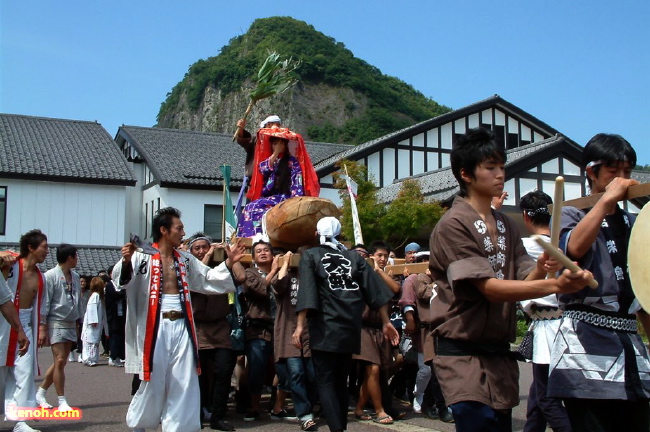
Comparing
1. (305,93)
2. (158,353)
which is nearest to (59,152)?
(158,353)

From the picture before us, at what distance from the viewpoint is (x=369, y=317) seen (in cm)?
798

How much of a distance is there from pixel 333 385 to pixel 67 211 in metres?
22.4

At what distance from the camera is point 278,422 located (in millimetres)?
7844

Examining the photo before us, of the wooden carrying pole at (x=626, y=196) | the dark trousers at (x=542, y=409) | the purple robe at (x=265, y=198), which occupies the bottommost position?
the dark trousers at (x=542, y=409)

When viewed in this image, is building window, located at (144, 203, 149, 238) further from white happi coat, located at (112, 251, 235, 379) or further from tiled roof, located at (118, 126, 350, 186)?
white happi coat, located at (112, 251, 235, 379)

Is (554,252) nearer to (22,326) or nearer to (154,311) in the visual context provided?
(154,311)

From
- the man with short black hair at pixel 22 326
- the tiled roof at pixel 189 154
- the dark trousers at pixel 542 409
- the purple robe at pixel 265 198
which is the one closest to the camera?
the dark trousers at pixel 542 409

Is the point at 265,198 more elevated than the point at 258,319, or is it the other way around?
the point at 265,198

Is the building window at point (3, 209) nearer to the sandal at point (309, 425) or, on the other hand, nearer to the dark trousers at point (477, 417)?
the sandal at point (309, 425)

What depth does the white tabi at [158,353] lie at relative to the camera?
566 cm

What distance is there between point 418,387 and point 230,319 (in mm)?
2317

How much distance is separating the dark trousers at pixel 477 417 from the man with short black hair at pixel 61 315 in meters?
6.15

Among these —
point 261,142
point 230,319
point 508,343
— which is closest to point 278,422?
point 230,319

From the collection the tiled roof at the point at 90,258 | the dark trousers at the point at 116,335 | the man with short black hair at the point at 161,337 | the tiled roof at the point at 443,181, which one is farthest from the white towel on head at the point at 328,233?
the tiled roof at the point at 90,258
